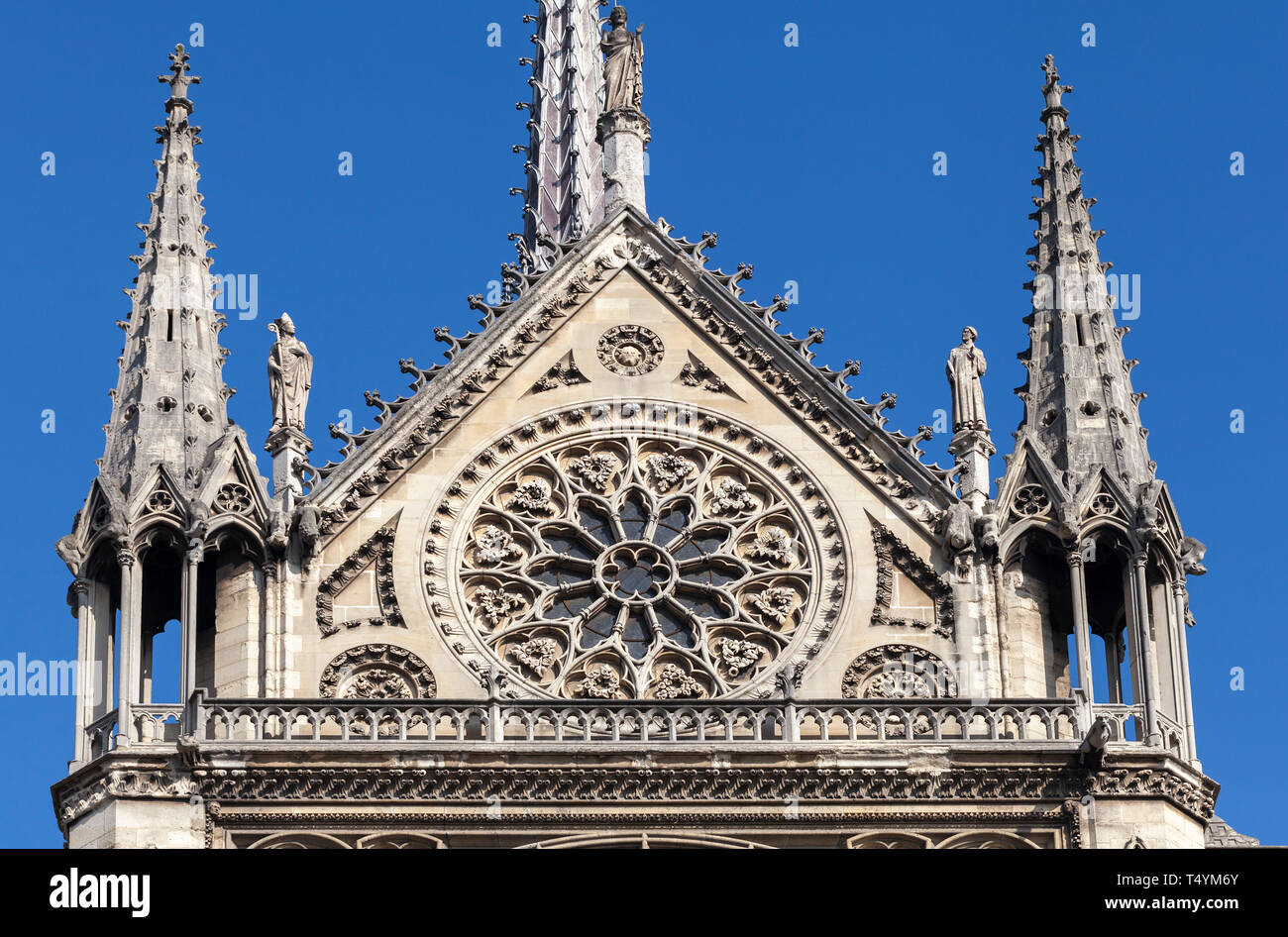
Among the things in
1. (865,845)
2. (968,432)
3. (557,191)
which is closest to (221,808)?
(865,845)

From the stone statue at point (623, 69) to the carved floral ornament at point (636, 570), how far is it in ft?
14.5

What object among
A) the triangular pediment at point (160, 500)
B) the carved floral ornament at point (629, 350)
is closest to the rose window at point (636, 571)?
the carved floral ornament at point (629, 350)

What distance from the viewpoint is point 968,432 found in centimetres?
4231

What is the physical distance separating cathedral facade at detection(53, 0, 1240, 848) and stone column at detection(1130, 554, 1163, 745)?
0.06 metres

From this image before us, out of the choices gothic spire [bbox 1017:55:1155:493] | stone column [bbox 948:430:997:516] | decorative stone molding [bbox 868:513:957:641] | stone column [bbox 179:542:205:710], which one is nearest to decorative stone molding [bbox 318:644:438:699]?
stone column [bbox 179:542:205:710]

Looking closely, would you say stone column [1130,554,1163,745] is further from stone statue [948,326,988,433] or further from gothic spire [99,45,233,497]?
gothic spire [99,45,233,497]

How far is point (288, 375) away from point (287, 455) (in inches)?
36.1

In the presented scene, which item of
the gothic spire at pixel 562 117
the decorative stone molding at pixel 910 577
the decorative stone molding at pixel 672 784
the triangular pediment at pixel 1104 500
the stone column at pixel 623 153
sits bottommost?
the decorative stone molding at pixel 672 784

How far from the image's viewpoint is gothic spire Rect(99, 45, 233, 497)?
41594 mm

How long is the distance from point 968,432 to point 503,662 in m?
5.26

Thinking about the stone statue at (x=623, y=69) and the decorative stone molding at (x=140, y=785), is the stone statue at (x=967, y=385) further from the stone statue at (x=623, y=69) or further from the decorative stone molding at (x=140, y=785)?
the decorative stone molding at (x=140, y=785)

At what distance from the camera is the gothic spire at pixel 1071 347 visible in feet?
138
